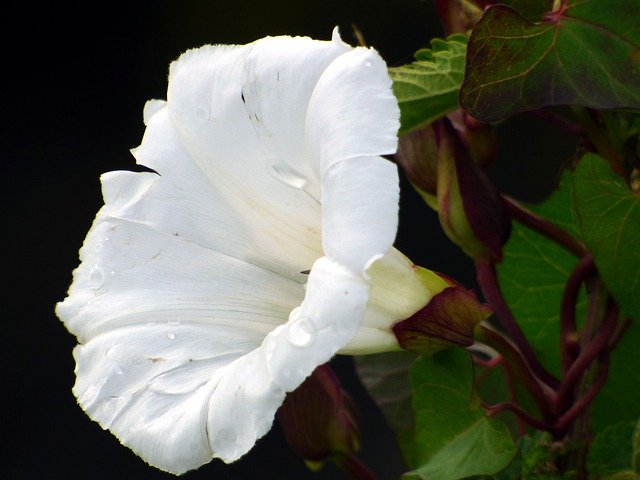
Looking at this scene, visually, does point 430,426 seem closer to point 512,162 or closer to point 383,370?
point 383,370

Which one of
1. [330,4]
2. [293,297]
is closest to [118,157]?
[330,4]

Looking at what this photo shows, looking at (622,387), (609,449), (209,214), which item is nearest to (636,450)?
(609,449)

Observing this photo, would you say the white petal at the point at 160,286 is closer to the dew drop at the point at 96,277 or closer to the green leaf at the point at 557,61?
the dew drop at the point at 96,277

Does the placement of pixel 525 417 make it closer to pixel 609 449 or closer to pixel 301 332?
pixel 609 449

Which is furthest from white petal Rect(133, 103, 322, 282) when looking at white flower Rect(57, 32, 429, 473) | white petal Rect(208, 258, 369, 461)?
white petal Rect(208, 258, 369, 461)

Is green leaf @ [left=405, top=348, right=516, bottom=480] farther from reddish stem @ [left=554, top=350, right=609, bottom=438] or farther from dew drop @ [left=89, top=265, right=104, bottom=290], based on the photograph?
dew drop @ [left=89, top=265, right=104, bottom=290]
